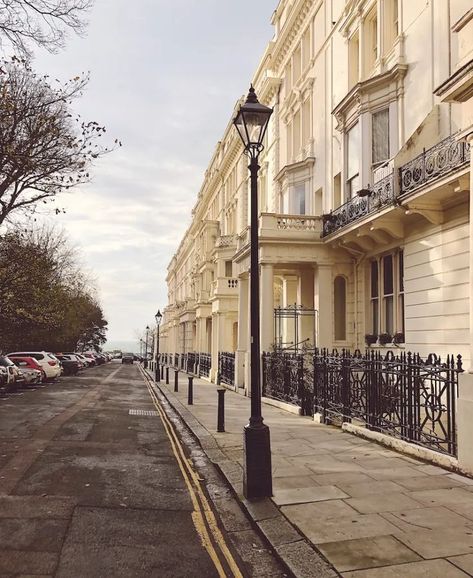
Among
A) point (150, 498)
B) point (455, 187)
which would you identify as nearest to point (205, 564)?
point (150, 498)

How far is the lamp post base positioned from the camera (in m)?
6.63

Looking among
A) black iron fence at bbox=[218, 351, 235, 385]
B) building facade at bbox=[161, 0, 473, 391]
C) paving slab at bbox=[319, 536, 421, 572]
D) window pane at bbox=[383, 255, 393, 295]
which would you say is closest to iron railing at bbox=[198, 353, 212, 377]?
black iron fence at bbox=[218, 351, 235, 385]

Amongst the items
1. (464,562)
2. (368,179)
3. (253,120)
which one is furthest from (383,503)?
(368,179)

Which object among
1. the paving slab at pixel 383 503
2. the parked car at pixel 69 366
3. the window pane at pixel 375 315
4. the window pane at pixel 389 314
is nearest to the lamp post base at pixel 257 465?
the paving slab at pixel 383 503

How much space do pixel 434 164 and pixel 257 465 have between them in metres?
8.94

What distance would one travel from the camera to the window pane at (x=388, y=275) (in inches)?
704

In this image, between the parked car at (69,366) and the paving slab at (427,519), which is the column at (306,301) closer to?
the paving slab at (427,519)

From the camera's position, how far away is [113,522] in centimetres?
580

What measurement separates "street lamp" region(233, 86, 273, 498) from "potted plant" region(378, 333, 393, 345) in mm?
10980

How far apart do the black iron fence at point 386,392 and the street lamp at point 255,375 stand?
2624mm

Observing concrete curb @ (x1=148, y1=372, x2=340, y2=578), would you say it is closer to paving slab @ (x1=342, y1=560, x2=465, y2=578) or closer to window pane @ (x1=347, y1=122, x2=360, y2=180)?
paving slab @ (x1=342, y1=560, x2=465, y2=578)

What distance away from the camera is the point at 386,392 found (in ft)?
32.4

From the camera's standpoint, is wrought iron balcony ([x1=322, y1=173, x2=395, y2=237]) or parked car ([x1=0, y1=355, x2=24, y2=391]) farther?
parked car ([x1=0, y1=355, x2=24, y2=391])

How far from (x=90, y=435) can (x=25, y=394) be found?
12583 millimetres
